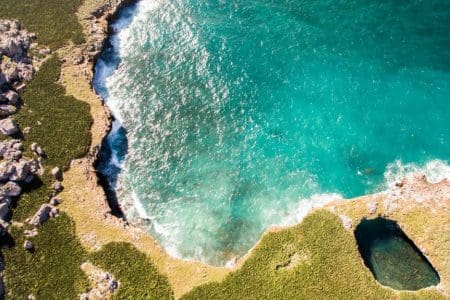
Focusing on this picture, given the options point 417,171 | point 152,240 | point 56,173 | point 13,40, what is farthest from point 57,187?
point 417,171

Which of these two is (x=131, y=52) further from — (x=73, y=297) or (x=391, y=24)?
(x=391, y=24)

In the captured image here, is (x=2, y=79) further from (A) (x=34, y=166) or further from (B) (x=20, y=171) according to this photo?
(B) (x=20, y=171)

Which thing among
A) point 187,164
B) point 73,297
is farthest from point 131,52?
point 73,297

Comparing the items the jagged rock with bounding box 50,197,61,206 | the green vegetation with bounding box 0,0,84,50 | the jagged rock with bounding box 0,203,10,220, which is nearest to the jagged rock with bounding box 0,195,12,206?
the jagged rock with bounding box 0,203,10,220

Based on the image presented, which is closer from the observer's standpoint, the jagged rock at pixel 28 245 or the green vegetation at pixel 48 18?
the jagged rock at pixel 28 245

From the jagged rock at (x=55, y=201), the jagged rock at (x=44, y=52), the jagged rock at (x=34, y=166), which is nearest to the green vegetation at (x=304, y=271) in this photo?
the jagged rock at (x=55, y=201)

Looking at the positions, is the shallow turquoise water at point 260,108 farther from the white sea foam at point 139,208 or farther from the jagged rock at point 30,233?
the jagged rock at point 30,233

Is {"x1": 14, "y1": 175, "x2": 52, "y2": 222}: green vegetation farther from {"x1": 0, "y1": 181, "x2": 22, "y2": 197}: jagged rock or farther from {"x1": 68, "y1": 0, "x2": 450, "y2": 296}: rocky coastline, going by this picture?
{"x1": 68, "y1": 0, "x2": 450, "y2": 296}: rocky coastline
